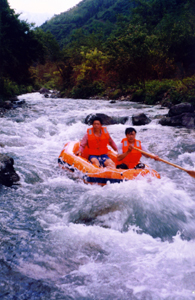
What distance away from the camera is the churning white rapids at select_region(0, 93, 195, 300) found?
2.07 m

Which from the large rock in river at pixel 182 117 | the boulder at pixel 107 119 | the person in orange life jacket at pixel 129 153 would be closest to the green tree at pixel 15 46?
the boulder at pixel 107 119

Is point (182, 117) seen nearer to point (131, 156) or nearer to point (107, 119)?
point (107, 119)

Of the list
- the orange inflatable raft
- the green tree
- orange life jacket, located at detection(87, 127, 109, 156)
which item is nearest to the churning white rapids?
the orange inflatable raft

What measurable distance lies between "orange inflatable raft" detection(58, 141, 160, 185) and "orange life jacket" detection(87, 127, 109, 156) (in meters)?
0.23

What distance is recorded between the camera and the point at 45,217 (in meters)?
3.25

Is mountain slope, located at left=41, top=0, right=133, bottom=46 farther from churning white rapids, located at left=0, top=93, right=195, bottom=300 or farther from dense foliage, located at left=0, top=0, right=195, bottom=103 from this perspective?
churning white rapids, located at left=0, top=93, right=195, bottom=300

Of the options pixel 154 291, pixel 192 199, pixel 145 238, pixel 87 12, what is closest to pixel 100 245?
pixel 145 238

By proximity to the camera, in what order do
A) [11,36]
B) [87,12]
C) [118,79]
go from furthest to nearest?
[87,12] → [118,79] → [11,36]

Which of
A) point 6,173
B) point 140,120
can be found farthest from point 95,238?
point 140,120

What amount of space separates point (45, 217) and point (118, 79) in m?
16.7

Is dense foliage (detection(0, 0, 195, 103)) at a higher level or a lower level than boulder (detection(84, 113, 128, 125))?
higher

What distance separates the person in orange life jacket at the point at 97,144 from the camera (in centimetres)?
469

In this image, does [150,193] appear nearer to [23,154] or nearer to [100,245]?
[100,245]

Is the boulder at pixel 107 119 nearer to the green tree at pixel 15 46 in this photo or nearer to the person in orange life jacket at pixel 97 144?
the person in orange life jacket at pixel 97 144
